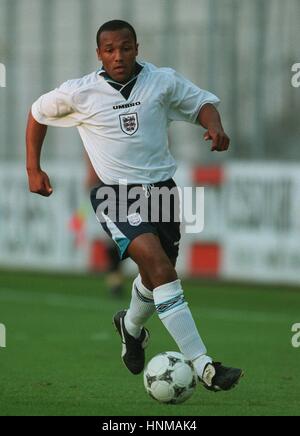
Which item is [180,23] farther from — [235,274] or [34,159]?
[34,159]

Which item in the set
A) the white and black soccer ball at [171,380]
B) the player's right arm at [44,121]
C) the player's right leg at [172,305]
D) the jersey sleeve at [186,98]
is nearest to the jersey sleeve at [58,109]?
the player's right arm at [44,121]

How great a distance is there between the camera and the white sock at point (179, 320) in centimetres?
725

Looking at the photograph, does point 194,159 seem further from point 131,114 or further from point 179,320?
point 179,320

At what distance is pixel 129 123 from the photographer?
25.2ft

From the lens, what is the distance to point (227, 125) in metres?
17.4

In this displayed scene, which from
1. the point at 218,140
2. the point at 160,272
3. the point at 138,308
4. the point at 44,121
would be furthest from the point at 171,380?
the point at 44,121

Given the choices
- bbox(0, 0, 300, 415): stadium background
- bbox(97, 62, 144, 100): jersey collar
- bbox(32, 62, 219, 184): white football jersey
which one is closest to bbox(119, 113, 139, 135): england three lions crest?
bbox(32, 62, 219, 184): white football jersey

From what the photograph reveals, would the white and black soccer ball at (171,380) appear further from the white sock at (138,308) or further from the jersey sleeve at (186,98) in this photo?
the jersey sleeve at (186,98)

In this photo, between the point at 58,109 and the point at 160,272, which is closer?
the point at 160,272

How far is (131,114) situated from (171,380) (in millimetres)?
1597

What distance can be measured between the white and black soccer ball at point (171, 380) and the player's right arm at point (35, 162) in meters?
1.24

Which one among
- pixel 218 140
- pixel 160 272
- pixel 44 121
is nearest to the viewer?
pixel 160 272

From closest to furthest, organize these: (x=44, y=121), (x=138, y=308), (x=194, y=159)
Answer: (x=44, y=121) → (x=138, y=308) → (x=194, y=159)
